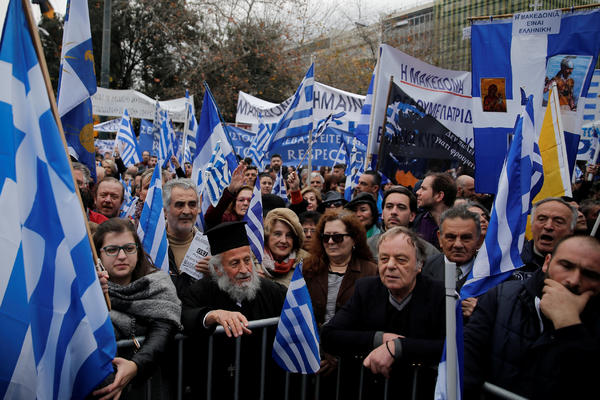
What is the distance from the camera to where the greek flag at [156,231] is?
3688 millimetres

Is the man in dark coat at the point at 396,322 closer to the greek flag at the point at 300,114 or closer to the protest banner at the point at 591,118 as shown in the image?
the greek flag at the point at 300,114

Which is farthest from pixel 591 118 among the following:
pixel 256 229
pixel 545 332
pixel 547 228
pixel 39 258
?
pixel 39 258

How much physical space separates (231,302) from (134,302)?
→ 2.14 feet

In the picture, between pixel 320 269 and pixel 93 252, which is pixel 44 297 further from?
pixel 320 269

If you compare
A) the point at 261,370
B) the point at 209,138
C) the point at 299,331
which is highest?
the point at 209,138

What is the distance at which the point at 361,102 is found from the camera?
9.96 metres

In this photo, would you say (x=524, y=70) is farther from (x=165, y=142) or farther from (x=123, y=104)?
(x=123, y=104)

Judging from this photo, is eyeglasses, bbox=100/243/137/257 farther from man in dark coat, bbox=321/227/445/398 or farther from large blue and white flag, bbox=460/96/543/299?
large blue and white flag, bbox=460/96/543/299

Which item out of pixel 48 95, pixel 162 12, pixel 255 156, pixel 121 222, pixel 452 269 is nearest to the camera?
pixel 452 269

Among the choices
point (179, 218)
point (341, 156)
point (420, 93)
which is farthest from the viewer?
point (341, 156)

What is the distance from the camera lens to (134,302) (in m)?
2.63

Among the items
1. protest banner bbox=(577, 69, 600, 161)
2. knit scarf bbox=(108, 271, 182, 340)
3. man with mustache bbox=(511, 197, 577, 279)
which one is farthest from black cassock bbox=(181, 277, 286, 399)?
protest banner bbox=(577, 69, 600, 161)

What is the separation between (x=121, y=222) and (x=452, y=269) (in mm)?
1906

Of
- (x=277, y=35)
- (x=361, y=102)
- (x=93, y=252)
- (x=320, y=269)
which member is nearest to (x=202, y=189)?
(x=320, y=269)
